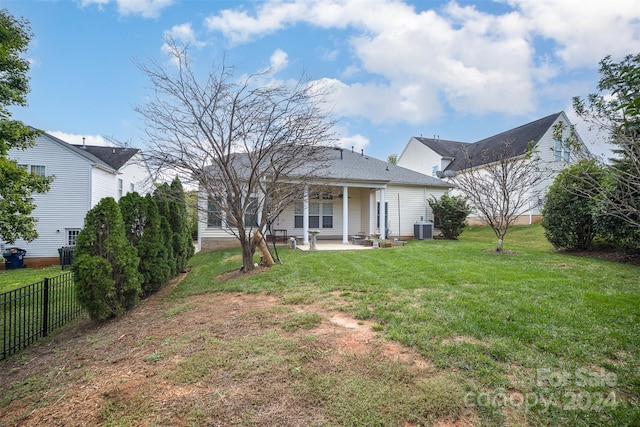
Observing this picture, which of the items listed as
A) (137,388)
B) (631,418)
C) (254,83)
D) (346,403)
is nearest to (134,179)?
(254,83)

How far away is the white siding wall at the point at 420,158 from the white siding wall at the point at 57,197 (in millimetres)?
A: 24768

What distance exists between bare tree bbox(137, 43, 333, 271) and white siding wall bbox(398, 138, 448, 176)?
68.5ft

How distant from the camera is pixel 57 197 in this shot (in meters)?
14.2

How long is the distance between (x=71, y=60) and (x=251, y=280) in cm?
1016

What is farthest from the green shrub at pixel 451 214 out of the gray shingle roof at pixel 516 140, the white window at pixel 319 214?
the white window at pixel 319 214

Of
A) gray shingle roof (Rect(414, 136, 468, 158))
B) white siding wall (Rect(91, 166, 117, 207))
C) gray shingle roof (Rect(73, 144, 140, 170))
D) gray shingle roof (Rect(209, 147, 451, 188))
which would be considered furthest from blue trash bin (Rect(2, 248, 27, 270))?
gray shingle roof (Rect(414, 136, 468, 158))

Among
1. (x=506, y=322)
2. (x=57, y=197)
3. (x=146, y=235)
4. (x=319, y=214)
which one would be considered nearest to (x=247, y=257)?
(x=146, y=235)

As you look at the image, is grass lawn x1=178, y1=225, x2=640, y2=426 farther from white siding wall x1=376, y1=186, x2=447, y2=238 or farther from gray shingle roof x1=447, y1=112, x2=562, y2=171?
gray shingle roof x1=447, y1=112, x2=562, y2=171

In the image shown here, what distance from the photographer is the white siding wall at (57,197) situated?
45.4 feet

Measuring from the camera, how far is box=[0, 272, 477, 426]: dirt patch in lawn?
221 cm

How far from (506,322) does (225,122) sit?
23.3 feet

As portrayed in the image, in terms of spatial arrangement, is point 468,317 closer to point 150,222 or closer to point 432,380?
point 432,380

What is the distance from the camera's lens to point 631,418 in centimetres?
208

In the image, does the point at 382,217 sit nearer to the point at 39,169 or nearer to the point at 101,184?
the point at 101,184
